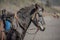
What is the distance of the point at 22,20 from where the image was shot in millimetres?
7934

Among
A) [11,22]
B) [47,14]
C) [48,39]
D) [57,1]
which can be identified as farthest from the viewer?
[57,1]

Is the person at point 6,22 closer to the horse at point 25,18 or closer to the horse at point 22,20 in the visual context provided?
the horse at point 22,20

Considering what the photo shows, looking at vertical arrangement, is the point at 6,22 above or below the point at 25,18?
below

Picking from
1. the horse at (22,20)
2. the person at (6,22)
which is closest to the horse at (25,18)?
the horse at (22,20)

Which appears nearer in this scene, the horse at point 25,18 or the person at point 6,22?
the horse at point 25,18

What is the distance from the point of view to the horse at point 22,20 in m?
7.87

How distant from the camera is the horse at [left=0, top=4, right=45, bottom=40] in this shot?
25.8ft

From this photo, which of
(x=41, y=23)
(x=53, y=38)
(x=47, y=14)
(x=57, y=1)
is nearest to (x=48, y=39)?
(x=53, y=38)

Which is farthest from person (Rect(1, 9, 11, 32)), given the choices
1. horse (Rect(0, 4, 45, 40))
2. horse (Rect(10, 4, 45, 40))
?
horse (Rect(10, 4, 45, 40))

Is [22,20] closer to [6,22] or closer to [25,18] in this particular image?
[25,18]

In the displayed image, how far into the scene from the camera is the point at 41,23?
8008mm

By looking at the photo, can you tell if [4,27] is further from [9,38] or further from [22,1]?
[22,1]

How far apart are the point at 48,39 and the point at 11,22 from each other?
7.66 meters

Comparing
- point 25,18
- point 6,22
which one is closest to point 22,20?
point 25,18
